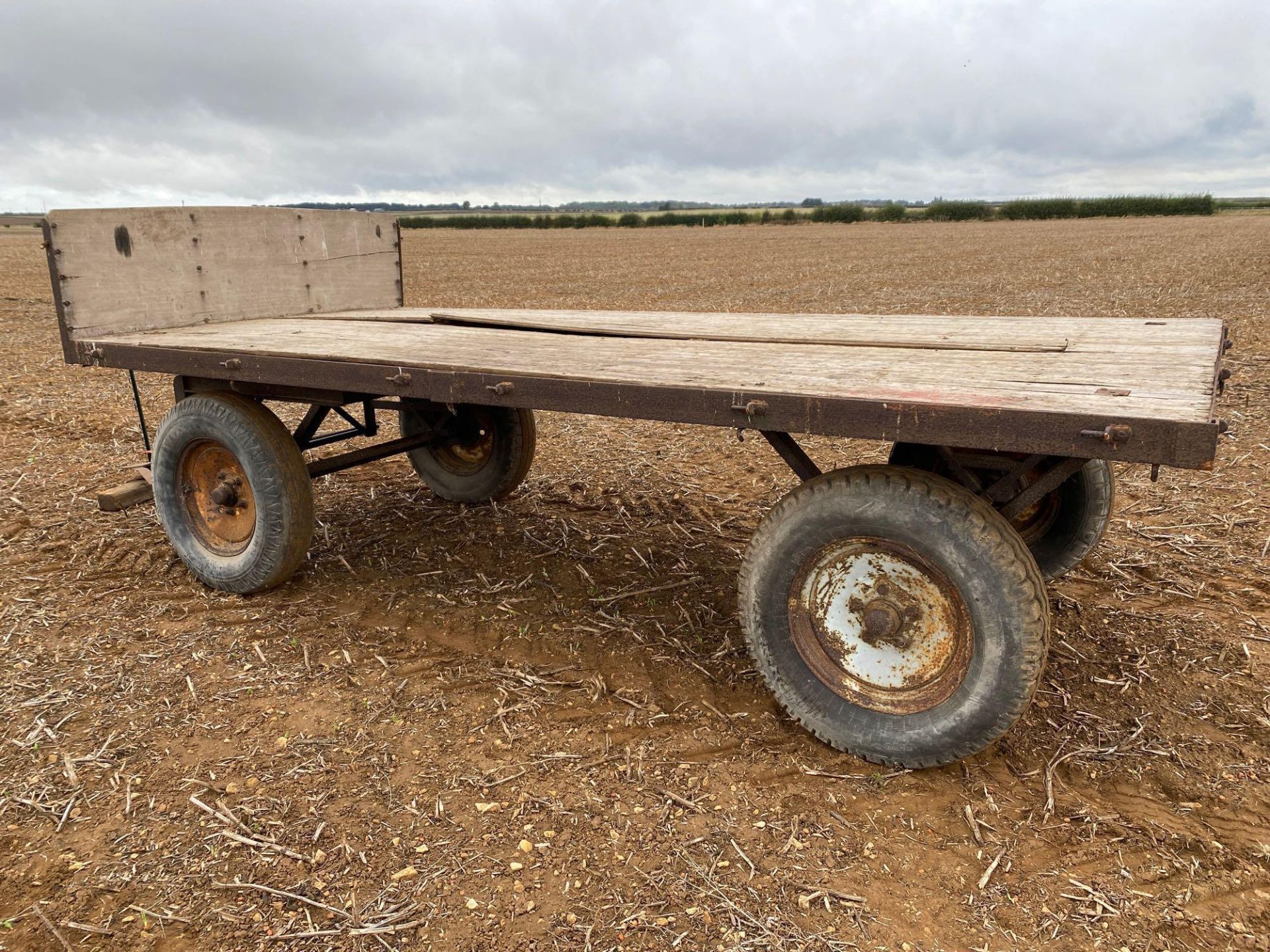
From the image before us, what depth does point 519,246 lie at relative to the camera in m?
36.2

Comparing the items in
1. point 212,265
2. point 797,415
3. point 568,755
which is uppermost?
point 212,265

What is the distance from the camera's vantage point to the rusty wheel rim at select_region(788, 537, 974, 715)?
99.6 inches

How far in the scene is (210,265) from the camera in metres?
4.56

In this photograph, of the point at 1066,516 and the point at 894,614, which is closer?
the point at 894,614

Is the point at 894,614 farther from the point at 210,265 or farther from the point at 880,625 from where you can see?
the point at 210,265

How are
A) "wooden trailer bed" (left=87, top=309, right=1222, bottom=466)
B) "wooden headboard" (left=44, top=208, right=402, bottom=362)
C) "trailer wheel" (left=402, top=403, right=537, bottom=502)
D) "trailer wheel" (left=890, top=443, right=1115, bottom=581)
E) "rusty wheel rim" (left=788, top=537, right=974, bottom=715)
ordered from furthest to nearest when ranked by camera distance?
"trailer wheel" (left=402, top=403, right=537, bottom=502) → "wooden headboard" (left=44, top=208, right=402, bottom=362) → "trailer wheel" (left=890, top=443, right=1115, bottom=581) → "rusty wheel rim" (left=788, top=537, right=974, bottom=715) → "wooden trailer bed" (left=87, top=309, right=1222, bottom=466)

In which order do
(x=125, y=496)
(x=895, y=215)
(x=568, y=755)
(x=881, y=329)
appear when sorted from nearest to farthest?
1. (x=568, y=755)
2. (x=881, y=329)
3. (x=125, y=496)
4. (x=895, y=215)

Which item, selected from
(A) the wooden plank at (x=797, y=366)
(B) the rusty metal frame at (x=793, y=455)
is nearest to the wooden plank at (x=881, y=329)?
(A) the wooden plank at (x=797, y=366)

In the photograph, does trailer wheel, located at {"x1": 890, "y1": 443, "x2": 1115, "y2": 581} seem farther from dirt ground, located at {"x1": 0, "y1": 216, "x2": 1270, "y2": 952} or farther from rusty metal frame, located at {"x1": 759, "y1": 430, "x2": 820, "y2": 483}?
rusty metal frame, located at {"x1": 759, "y1": 430, "x2": 820, "y2": 483}

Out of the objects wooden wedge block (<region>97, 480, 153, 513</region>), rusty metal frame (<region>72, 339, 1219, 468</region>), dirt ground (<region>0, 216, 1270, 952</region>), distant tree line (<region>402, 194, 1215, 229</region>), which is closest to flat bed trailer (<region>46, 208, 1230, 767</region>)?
rusty metal frame (<region>72, 339, 1219, 468</region>)

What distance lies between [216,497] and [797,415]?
2886 mm

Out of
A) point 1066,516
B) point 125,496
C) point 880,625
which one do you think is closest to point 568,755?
point 880,625

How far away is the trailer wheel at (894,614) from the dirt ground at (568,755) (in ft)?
0.59

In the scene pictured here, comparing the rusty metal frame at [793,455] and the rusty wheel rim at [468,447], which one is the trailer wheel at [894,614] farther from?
the rusty wheel rim at [468,447]
